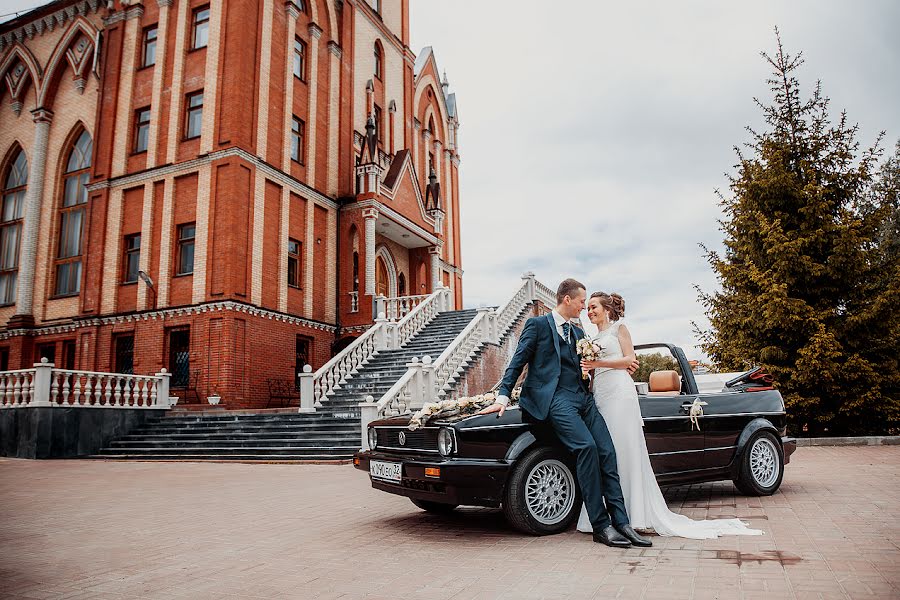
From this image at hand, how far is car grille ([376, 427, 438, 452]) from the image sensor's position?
5297 millimetres

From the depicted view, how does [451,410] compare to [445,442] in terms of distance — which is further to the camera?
[451,410]

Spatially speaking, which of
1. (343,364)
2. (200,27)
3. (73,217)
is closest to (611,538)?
(343,364)

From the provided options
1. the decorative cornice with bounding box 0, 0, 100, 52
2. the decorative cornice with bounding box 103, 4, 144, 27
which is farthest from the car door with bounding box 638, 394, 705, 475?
the decorative cornice with bounding box 0, 0, 100, 52

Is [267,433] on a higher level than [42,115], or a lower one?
lower

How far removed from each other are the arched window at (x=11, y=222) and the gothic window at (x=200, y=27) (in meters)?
10.2

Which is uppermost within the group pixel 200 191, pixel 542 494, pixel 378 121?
pixel 378 121

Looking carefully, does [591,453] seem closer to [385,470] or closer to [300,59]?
[385,470]

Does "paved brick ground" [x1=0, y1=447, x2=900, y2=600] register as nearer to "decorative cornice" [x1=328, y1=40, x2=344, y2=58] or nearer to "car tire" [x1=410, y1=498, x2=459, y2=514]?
"car tire" [x1=410, y1=498, x2=459, y2=514]

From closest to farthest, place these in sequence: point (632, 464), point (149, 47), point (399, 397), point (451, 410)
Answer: point (632, 464) < point (451, 410) < point (399, 397) < point (149, 47)

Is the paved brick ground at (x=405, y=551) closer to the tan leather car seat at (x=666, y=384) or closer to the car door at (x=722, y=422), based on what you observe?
the car door at (x=722, y=422)

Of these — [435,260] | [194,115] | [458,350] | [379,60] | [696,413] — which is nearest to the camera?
[696,413]

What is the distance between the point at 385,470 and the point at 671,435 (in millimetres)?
2744

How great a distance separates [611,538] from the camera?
463 centimetres

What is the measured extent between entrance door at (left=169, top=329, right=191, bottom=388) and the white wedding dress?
16.5 m
